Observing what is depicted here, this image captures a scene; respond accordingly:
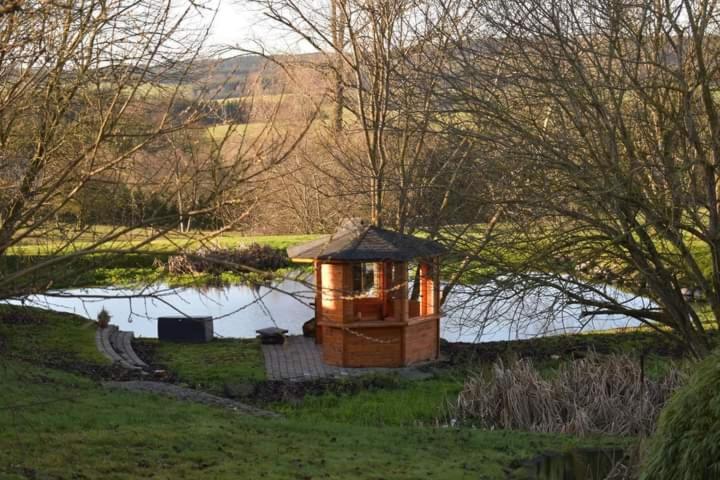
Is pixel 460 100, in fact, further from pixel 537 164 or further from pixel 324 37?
pixel 324 37

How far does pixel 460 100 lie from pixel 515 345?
10901 mm

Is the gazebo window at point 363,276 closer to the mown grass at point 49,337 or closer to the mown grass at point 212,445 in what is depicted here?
the mown grass at point 49,337

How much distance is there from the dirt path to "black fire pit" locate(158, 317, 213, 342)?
5.17 meters

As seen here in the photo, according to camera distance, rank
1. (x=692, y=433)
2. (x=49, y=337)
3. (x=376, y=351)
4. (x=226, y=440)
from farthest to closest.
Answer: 1. (x=49, y=337)
2. (x=376, y=351)
3. (x=226, y=440)
4. (x=692, y=433)

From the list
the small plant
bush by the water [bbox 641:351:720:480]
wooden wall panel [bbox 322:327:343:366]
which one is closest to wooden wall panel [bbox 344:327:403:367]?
wooden wall panel [bbox 322:327:343:366]

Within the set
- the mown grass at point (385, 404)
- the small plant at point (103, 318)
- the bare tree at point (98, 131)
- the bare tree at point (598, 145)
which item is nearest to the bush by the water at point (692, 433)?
A: the bare tree at point (598, 145)

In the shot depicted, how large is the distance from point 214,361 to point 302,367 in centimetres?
147

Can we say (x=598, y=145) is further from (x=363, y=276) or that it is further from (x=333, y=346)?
(x=363, y=276)

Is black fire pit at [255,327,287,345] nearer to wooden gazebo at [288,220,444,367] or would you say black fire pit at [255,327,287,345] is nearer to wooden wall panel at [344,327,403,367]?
wooden gazebo at [288,220,444,367]

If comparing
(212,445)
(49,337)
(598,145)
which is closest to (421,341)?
(49,337)

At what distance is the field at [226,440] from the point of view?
291 inches

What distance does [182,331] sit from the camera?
18.4 metres

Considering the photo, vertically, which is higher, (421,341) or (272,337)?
(272,337)

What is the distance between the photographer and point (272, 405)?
12.5 metres
